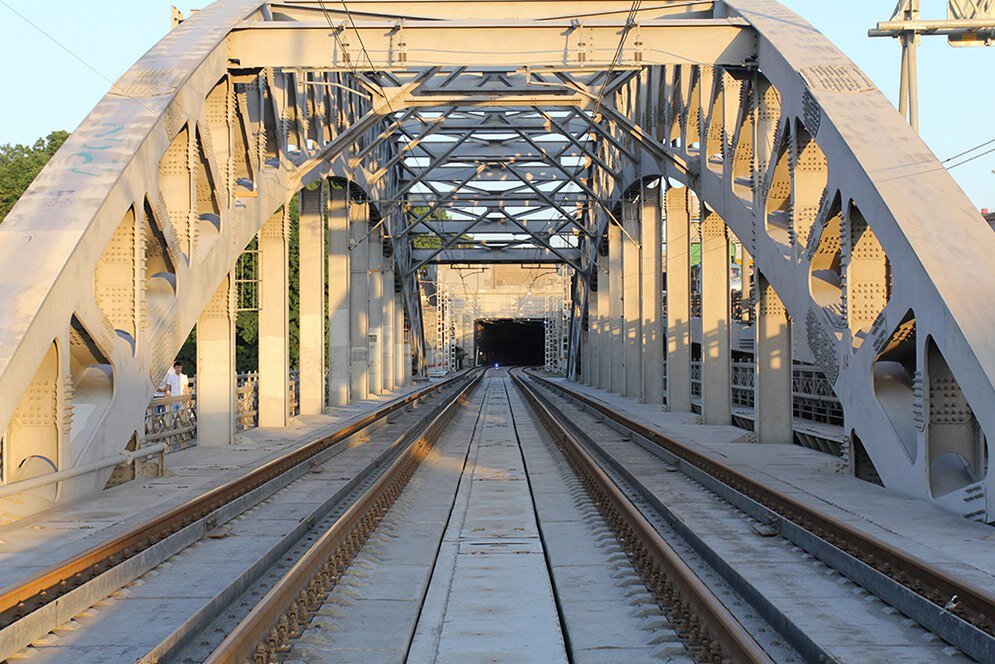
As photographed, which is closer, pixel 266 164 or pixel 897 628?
pixel 897 628

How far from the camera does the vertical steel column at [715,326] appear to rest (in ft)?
77.1

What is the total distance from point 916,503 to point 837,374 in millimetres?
3113

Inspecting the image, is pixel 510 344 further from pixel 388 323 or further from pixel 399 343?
pixel 388 323

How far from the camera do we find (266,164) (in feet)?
71.3

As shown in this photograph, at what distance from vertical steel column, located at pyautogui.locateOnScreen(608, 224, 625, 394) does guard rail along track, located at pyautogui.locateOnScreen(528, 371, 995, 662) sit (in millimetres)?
30178

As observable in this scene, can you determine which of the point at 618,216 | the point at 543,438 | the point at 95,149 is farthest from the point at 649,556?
the point at 618,216

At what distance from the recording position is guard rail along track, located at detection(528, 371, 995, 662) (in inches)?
253

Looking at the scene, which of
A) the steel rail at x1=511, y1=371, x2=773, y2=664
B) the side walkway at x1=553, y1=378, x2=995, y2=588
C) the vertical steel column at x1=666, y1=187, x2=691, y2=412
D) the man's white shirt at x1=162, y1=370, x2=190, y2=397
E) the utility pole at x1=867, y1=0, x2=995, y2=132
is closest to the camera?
the steel rail at x1=511, y1=371, x2=773, y2=664

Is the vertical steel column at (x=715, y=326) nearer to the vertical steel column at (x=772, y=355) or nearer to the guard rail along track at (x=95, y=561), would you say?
the vertical steel column at (x=772, y=355)

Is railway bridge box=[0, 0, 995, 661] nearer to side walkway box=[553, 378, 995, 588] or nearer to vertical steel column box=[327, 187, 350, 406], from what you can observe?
vertical steel column box=[327, 187, 350, 406]

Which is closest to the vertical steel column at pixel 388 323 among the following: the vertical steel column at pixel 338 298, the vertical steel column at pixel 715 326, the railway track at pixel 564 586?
the vertical steel column at pixel 338 298

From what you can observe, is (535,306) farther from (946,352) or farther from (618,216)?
(946,352)

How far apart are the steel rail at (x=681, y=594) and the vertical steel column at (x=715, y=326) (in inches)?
455

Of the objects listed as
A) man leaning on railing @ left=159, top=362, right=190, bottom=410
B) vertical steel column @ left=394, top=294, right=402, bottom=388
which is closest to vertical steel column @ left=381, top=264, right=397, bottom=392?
vertical steel column @ left=394, top=294, right=402, bottom=388
